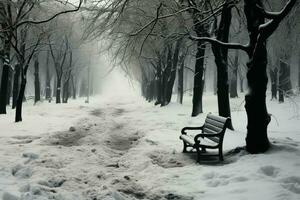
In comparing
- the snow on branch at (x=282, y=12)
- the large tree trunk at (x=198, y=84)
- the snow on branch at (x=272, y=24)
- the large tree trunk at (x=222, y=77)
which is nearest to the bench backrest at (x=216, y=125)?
the snow on branch at (x=272, y=24)

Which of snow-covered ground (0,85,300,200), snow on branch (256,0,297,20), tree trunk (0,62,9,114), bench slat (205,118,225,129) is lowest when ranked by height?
snow-covered ground (0,85,300,200)

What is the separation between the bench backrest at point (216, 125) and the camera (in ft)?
27.6

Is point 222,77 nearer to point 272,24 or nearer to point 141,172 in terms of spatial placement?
point 272,24

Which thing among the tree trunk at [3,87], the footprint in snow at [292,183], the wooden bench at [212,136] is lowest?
the footprint in snow at [292,183]

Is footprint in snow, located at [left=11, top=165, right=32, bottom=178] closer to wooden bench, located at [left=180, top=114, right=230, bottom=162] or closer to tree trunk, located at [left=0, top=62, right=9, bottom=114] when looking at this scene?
wooden bench, located at [left=180, top=114, right=230, bottom=162]

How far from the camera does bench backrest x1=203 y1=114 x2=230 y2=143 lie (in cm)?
842

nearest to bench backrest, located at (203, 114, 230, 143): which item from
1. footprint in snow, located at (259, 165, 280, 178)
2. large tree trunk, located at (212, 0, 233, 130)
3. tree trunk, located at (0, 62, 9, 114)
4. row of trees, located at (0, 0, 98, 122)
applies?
footprint in snow, located at (259, 165, 280, 178)

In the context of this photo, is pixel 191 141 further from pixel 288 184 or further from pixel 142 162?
pixel 288 184

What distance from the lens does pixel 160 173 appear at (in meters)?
7.68

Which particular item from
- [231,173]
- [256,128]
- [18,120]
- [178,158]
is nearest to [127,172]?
[178,158]

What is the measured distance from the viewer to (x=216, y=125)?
9.11 m

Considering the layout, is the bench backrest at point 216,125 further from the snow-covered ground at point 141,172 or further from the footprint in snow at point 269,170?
the footprint in snow at point 269,170

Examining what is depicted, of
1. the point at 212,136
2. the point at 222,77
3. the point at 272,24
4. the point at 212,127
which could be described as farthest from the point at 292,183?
the point at 222,77

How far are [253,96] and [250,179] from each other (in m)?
2.46
